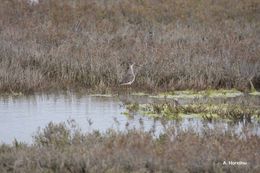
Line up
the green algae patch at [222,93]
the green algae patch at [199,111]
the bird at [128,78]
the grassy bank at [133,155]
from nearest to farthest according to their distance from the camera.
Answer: the grassy bank at [133,155] → the green algae patch at [199,111] → the green algae patch at [222,93] → the bird at [128,78]

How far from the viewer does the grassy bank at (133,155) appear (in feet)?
29.7

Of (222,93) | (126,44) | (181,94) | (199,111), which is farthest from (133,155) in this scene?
(126,44)

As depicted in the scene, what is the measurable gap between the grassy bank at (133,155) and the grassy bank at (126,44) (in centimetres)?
825

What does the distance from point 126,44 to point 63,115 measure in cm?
784

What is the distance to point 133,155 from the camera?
30.7ft

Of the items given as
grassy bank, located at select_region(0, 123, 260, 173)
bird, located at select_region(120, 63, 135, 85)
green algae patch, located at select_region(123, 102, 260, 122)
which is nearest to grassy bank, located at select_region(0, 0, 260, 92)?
bird, located at select_region(120, 63, 135, 85)

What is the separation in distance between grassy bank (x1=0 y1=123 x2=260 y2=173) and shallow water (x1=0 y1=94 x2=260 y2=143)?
205cm

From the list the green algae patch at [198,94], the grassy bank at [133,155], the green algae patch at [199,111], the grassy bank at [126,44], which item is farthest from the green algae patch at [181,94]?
the grassy bank at [133,155]

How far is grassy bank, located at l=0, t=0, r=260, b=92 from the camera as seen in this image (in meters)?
19.4

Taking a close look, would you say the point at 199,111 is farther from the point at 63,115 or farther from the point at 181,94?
the point at 181,94

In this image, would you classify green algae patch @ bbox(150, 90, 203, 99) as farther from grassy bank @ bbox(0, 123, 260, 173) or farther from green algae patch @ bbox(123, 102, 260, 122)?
grassy bank @ bbox(0, 123, 260, 173)

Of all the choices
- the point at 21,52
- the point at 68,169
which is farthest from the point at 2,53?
the point at 68,169

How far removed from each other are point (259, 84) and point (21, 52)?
6.28m

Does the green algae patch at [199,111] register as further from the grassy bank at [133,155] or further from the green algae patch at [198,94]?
the grassy bank at [133,155]
